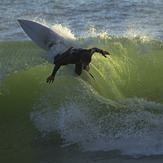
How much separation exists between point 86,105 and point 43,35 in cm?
200

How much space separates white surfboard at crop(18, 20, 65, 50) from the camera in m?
5.66

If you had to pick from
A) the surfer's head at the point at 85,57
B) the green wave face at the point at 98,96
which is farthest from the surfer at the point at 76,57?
the green wave face at the point at 98,96

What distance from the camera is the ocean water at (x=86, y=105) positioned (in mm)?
3969

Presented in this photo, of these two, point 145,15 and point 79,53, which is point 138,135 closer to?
point 79,53

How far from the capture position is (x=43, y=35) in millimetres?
5801

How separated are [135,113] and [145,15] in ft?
27.3

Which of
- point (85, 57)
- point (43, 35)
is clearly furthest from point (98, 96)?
point (43, 35)

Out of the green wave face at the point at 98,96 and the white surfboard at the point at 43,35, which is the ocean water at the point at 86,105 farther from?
the white surfboard at the point at 43,35

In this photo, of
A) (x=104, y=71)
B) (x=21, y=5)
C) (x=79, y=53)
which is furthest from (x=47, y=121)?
(x=21, y=5)

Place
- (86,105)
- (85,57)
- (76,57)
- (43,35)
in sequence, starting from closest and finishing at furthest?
(85,57), (76,57), (86,105), (43,35)

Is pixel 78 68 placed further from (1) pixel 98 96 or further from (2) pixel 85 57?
(2) pixel 85 57

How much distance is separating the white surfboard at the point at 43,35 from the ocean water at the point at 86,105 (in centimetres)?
18

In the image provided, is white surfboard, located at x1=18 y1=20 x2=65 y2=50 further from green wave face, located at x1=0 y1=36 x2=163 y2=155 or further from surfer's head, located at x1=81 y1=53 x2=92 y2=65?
surfer's head, located at x1=81 y1=53 x2=92 y2=65

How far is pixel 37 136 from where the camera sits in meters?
4.43
